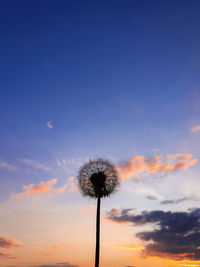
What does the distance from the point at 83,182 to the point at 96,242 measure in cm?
768

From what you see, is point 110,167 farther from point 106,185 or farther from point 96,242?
point 96,242

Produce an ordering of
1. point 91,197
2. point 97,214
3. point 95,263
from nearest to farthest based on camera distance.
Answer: point 95,263 → point 97,214 → point 91,197

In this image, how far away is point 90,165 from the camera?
35.5 metres

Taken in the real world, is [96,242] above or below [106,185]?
below

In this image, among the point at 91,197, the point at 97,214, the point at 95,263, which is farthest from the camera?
the point at 91,197

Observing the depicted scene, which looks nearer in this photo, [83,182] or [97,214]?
[97,214]

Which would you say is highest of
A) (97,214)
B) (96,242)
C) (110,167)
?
(110,167)

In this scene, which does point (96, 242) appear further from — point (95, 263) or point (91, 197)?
point (91, 197)

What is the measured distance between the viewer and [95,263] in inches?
1152

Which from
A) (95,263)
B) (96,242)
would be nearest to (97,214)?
(96,242)

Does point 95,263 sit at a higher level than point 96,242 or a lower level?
lower

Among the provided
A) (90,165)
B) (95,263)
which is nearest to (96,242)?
(95,263)

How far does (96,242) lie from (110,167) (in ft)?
31.0

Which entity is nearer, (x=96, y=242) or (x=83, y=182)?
(x=96, y=242)
